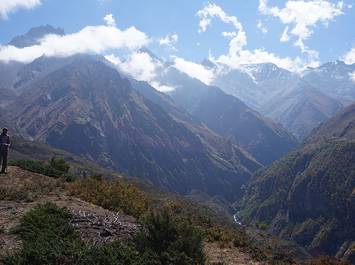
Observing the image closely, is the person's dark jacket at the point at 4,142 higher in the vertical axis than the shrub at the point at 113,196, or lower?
lower

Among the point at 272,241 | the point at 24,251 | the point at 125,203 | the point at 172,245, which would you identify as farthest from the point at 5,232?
the point at 272,241

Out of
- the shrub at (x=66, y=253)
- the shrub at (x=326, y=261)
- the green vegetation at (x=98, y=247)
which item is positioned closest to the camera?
the shrub at (x=66, y=253)

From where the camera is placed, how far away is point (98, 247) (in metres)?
13.4

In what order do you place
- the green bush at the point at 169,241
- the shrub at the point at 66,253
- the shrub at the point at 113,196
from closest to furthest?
1. the shrub at the point at 66,253
2. the green bush at the point at 169,241
3. the shrub at the point at 113,196

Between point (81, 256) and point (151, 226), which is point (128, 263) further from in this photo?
point (151, 226)

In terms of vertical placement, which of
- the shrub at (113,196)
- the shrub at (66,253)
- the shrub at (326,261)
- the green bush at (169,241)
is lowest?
the shrub at (113,196)

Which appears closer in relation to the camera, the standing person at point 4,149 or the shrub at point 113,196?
the shrub at point 113,196

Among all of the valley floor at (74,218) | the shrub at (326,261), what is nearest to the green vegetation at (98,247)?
the valley floor at (74,218)

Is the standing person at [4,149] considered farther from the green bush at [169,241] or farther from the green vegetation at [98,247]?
the green bush at [169,241]

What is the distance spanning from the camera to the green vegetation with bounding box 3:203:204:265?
12.4 m

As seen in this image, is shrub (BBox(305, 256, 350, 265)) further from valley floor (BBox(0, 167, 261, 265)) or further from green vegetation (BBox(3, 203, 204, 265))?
green vegetation (BBox(3, 203, 204, 265))

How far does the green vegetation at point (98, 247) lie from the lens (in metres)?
12.4

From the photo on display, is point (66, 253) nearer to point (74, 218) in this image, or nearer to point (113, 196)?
point (74, 218)

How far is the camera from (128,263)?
12.8 metres
